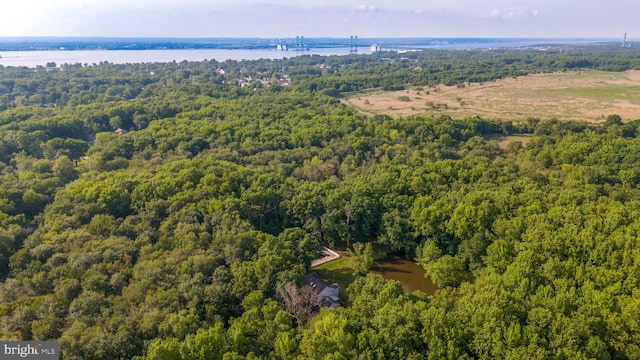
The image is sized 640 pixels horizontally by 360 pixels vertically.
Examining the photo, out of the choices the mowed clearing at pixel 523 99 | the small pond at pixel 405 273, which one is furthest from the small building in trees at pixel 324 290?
the mowed clearing at pixel 523 99

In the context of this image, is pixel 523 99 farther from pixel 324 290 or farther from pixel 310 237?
pixel 324 290

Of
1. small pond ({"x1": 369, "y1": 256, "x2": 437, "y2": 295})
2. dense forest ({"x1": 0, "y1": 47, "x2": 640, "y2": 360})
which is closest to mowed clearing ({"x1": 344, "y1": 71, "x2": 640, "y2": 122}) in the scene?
dense forest ({"x1": 0, "y1": 47, "x2": 640, "y2": 360})

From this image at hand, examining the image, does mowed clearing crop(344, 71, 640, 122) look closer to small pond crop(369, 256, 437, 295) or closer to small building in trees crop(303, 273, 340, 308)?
small pond crop(369, 256, 437, 295)

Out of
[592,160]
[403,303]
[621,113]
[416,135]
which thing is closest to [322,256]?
[403,303]

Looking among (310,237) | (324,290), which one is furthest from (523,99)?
(324,290)

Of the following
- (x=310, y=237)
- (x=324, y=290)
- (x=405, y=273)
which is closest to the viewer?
(x=324, y=290)

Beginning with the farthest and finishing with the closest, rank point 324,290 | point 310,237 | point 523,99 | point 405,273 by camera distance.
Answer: point 523,99 → point 405,273 → point 310,237 → point 324,290

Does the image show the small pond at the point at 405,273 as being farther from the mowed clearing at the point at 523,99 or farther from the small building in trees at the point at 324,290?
the mowed clearing at the point at 523,99

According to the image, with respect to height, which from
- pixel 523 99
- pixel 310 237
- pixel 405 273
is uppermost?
pixel 523 99
